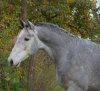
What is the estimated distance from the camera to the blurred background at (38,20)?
417 inches

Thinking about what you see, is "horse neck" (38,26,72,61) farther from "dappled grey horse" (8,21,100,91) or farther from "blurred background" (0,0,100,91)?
"blurred background" (0,0,100,91)

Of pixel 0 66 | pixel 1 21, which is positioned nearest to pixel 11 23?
pixel 1 21

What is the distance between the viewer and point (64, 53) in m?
8.48

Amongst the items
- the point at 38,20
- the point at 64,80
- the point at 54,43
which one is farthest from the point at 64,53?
the point at 38,20

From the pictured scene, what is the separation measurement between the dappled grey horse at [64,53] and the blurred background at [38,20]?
6.16 feet

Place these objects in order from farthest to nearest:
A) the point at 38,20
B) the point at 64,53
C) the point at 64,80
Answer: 1. the point at 38,20
2. the point at 64,53
3. the point at 64,80

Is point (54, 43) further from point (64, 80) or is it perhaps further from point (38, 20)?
point (38, 20)

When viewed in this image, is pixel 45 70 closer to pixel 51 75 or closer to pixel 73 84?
pixel 51 75

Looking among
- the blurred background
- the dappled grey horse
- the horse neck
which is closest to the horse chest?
the dappled grey horse

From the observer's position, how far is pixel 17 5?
11.1 meters

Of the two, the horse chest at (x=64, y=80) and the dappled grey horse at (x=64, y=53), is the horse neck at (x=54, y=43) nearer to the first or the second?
→ the dappled grey horse at (x=64, y=53)

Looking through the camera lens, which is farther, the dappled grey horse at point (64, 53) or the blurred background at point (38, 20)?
the blurred background at point (38, 20)

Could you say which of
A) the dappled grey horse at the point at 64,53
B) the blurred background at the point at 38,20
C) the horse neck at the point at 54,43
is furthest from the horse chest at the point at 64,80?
the blurred background at the point at 38,20

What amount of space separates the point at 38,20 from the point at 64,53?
9.57 ft
